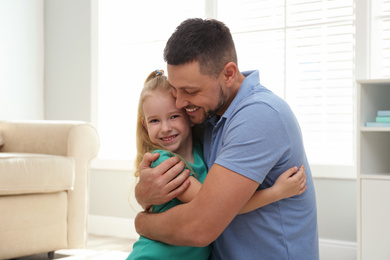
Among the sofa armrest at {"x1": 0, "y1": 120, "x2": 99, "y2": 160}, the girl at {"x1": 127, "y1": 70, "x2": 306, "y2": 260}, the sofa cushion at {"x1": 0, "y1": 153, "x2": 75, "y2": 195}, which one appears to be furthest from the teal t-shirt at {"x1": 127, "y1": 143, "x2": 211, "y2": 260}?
the sofa armrest at {"x1": 0, "y1": 120, "x2": 99, "y2": 160}

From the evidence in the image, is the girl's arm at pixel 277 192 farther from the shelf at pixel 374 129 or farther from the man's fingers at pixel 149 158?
the shelf at pixel 374 129

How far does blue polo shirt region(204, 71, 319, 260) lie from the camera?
3.88 feet

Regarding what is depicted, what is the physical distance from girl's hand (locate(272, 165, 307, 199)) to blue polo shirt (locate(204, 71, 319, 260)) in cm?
2

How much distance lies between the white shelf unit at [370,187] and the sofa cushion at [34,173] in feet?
5.31

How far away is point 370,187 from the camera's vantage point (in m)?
2.49

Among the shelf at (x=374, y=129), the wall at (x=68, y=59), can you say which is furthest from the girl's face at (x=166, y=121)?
the wall at (x=68, y=59)

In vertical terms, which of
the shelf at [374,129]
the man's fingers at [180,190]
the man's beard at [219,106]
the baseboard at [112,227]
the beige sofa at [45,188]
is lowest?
the baseboard at [112,227]

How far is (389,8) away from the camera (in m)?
3.04

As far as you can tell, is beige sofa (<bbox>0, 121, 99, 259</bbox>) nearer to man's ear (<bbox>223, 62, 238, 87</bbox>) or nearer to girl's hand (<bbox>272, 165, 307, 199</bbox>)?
man's ear (<bbox>223, 62, 238, 87</bbox>)

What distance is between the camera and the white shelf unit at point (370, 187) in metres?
2.44

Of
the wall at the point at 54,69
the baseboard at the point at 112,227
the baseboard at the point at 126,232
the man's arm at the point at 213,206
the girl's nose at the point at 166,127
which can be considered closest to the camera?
the man's arm at the point at 213,206

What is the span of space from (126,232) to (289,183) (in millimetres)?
2856

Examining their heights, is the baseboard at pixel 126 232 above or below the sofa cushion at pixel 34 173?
below

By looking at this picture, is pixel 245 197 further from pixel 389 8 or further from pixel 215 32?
pixel 389 8
